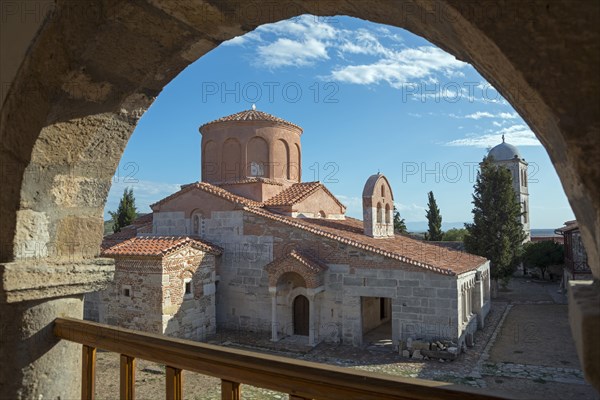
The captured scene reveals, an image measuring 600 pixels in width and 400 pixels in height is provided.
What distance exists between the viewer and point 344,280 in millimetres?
10852

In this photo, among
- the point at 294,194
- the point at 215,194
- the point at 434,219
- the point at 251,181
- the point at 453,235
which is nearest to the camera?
the point at 215,194

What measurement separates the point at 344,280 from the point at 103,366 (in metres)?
6.06

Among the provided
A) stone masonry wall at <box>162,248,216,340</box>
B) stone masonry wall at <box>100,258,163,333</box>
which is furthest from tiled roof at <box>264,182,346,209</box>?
stone masonry wall at <box>100,258,163,333</box>

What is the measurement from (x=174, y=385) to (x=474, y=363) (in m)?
9.60

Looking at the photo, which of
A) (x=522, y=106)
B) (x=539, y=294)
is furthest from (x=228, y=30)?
(x=539, y=294)

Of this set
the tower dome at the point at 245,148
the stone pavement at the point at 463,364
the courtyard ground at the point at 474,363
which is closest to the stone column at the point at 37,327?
the courtyard ground at the point at 474,363

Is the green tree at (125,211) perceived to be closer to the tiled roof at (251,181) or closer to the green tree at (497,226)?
the tiled roof at (251,181)

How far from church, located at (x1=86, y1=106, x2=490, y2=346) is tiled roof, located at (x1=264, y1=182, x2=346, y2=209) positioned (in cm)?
5

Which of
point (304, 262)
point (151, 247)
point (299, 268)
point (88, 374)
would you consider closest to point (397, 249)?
point (304, 262)

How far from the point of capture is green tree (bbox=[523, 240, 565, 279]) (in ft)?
67.8

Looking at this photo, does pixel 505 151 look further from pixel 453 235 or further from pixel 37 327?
pixel 37 327

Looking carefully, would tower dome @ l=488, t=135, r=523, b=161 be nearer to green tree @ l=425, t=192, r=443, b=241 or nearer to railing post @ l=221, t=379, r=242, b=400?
green tree @ l=425, t=192, r=443, b=241

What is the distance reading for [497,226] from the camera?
57.3 feet

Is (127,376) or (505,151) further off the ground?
(505,151)
